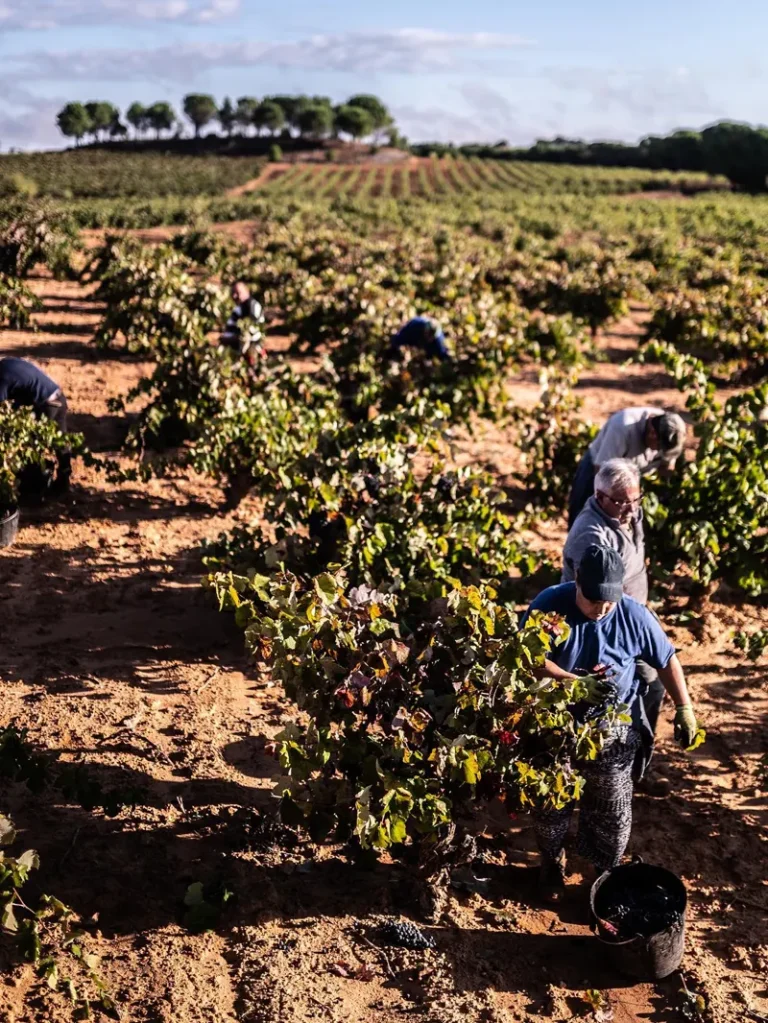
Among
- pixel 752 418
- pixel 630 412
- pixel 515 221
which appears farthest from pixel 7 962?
pixel 515 221

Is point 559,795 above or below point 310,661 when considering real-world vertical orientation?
below

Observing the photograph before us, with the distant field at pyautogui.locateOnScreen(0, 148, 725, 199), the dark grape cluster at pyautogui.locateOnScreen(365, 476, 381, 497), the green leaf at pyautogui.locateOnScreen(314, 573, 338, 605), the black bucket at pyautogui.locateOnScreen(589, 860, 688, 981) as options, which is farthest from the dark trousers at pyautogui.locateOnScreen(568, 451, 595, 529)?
the distant field at pyautogui.locateOnScreen(0, 148, 725, 199)

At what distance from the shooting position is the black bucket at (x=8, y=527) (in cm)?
685

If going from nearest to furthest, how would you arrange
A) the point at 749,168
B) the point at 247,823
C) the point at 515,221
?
1. the point at 247,823
2. the point at 515,221
3. the point at 749,168

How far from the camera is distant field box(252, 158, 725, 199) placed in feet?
204

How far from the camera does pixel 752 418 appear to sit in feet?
20.6

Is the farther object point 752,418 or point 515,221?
point 515,221

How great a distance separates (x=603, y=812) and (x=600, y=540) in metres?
1.18

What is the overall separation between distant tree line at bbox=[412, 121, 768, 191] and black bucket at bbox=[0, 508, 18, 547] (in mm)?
75121

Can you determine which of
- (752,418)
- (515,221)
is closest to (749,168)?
(515,221)

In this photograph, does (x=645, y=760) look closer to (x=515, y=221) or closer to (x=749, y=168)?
(x=515, y=221)

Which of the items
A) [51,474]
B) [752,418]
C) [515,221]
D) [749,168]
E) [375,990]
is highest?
[749,168]

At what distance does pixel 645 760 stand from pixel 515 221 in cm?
3134

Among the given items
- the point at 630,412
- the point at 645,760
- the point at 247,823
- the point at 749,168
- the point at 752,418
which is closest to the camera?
the point at 645,760
